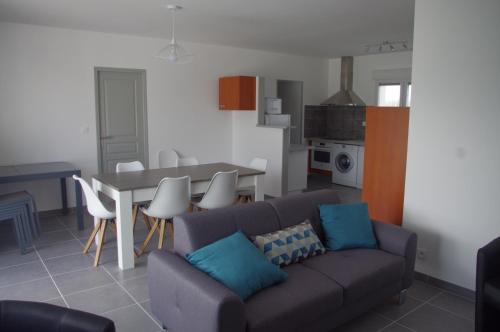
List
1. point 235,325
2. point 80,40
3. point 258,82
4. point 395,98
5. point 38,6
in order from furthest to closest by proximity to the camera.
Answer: point 395,98, point 258,82, point 80,40, point 38,6, point 235,325

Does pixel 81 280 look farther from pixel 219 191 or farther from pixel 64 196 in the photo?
pixel 64 196

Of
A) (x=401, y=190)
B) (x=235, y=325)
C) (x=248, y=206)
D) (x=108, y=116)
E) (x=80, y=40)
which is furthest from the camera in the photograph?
(x=108, y=116)

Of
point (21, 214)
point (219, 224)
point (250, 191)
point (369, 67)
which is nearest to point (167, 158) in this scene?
point (250, 191)

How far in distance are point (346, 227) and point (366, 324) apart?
28.3 inches

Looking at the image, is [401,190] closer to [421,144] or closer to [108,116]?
[421,144]

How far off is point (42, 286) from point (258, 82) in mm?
4573

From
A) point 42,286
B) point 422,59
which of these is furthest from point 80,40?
point 422,59

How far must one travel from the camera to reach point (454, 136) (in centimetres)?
319

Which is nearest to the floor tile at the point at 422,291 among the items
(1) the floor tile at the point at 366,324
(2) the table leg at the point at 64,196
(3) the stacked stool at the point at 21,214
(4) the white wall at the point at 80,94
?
(1) the floor tile at the point at 366,324

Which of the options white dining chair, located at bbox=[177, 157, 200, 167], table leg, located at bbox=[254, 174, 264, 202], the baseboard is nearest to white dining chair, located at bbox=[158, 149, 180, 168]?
white dining chair, located at bbox=[177, 157, 200, 167]

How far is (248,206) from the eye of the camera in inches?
117

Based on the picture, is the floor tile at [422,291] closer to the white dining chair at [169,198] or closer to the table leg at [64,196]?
the white dining chair at [169,198]

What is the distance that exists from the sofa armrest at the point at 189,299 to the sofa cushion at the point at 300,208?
3.00ft

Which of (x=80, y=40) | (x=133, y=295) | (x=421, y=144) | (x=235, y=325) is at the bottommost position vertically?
(x=133, y=295)
